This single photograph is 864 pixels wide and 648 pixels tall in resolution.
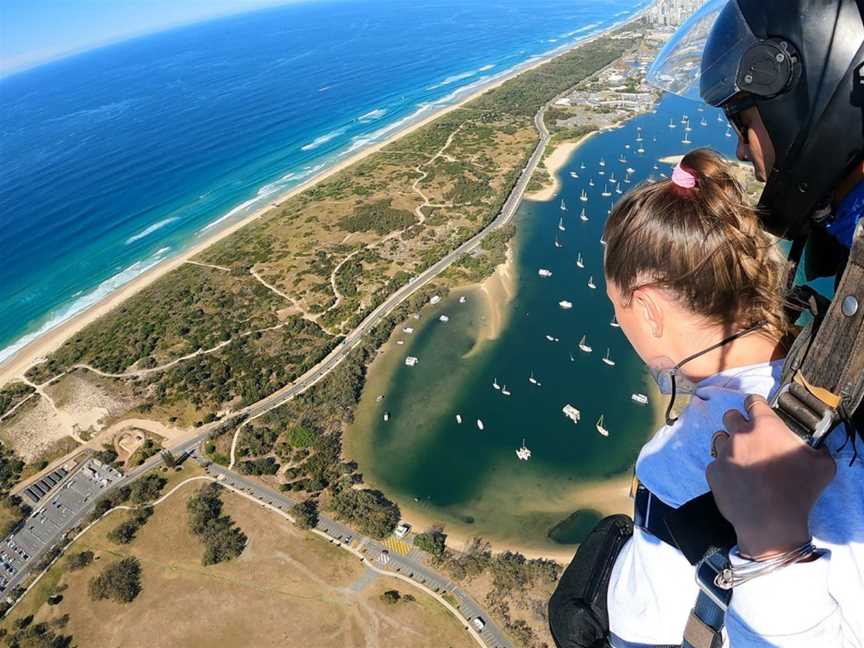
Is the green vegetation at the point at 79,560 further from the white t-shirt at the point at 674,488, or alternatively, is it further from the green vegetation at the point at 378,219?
the green vegetation at the point at 378,219

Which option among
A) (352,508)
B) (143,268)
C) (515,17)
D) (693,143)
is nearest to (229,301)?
(143,268)

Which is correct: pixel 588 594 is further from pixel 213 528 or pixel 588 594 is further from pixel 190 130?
pixel 190 130

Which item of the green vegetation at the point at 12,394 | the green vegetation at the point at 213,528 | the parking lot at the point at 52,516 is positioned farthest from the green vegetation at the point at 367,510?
the green vegetation at the point at 12,394

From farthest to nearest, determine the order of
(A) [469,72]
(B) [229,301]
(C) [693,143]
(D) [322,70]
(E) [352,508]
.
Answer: (D) [322,70] → (A) [469,72] → (C) [693,143] → (B) [229,301] → (E) [352,508]

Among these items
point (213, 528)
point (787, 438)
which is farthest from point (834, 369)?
point (213, 528)

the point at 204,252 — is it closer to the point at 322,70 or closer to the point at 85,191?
the point at 85,191
